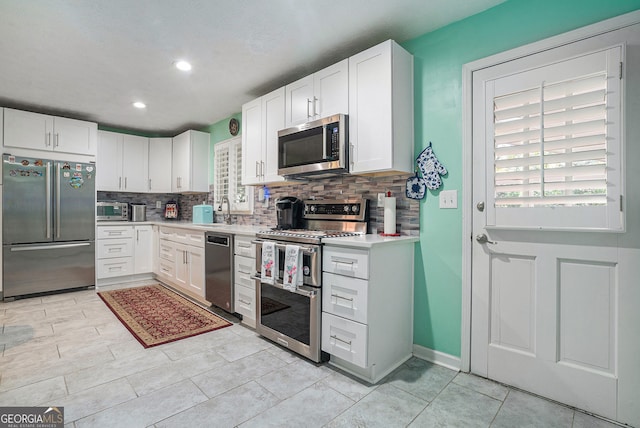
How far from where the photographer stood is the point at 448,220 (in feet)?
7.11

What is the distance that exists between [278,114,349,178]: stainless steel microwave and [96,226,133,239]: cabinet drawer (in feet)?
9.65

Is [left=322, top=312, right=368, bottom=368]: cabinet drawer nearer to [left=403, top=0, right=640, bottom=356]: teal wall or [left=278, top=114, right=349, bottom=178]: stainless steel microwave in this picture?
[left=403, top=0, right=640, bottom=356]: teal wall

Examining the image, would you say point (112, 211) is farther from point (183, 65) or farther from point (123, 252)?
point (183, 65)

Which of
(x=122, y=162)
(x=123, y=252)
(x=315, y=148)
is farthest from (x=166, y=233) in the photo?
(x=315, y=148)

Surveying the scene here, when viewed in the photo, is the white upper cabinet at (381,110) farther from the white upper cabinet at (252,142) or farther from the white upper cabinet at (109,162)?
the white upper cabinet at (109,162)

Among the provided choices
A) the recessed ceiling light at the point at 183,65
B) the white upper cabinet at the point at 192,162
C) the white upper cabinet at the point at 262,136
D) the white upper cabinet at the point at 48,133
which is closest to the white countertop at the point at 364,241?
the white upper cabinet at the point at 262,136

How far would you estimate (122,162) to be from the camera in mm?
4793

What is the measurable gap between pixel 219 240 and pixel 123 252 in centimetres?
227

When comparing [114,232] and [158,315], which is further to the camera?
[114,232]

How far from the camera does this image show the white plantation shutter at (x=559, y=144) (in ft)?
5.21

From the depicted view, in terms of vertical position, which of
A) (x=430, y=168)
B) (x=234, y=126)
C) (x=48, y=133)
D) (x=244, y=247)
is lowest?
(x=244, y=247)

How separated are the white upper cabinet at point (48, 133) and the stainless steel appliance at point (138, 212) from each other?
40.2 inches

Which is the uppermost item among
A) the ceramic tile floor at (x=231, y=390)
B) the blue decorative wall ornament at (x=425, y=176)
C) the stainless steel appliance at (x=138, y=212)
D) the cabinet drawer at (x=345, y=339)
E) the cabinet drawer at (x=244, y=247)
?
the blue decorative wall ornament at (x=425, y=176)

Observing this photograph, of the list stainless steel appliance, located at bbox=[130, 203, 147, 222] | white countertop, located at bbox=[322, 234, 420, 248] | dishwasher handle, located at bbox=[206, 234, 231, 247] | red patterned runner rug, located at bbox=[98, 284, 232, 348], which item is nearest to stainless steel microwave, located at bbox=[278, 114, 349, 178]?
white countertop, located at bbox=[322, 234, 420, 248]
